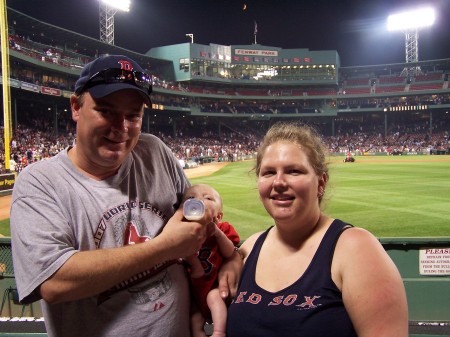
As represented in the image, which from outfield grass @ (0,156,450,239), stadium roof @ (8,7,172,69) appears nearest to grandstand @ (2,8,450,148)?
stadium roof @ (8,7,172,69)

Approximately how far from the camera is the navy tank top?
66.3 inches

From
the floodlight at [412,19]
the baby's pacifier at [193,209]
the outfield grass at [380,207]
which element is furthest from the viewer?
the floodlight at [412,19]

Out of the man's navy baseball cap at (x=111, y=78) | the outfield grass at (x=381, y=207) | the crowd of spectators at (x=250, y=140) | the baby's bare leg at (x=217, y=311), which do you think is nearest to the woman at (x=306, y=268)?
the baby's bare leg at (x=217, y=311)

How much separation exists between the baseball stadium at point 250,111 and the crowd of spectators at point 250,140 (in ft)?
0.72

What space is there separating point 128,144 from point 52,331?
104 centimetres

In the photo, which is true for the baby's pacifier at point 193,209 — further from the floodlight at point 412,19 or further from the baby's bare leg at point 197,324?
the floodlight at point 412,19

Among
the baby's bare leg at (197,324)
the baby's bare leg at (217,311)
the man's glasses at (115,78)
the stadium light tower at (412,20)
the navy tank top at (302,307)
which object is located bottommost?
the baby's bare leg at (197,324)

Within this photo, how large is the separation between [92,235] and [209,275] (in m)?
0.77

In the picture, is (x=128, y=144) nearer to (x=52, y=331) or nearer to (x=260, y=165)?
(x=260, y=165)

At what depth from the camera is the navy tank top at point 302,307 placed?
66.3 inches

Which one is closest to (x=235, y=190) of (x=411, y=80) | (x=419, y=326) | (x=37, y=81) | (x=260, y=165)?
(x=419, y=326)

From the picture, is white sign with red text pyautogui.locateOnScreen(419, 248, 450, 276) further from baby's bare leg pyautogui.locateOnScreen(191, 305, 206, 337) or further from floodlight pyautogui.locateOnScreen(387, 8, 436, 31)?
floodlight pyautogui.locateOnScreen(387, 8, 436, 31)

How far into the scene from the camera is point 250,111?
7050 centimetres

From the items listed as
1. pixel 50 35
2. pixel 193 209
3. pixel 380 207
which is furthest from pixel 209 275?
pixel 50 35
